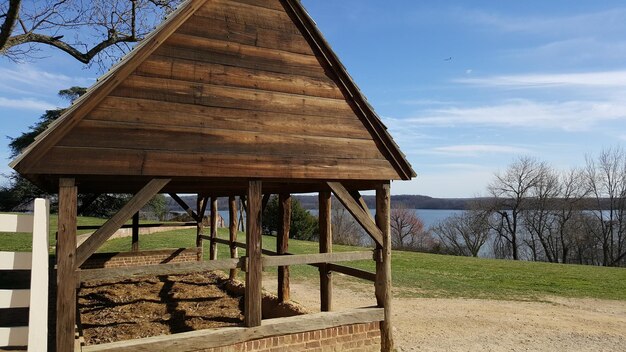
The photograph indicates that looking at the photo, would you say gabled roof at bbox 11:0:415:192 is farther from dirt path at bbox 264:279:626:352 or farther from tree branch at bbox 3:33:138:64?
tree branch at bbox 3:33:138:64

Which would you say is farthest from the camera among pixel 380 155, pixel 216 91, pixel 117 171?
pixel 380 155

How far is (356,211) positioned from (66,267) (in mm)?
4419

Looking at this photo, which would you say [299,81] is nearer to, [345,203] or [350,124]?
[350,124]

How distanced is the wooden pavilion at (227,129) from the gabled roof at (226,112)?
0.6 inches

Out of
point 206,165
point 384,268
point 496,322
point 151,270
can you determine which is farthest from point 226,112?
point 496,322

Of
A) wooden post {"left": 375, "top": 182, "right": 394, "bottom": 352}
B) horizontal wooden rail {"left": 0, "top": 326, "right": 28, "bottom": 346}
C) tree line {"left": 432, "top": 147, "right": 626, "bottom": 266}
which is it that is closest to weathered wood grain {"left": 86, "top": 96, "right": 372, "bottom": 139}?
wooden post {"left": 375, "top": 182, "right": 394, "bottom": 352}

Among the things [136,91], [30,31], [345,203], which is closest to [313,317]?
[345,203]

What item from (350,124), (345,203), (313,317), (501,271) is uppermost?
(350,124)

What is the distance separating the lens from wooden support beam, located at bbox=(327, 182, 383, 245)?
7234 millimetres

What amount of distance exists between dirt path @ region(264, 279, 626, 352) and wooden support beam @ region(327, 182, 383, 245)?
2.32m

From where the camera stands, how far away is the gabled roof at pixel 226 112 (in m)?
5.48

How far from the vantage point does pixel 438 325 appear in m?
10.1

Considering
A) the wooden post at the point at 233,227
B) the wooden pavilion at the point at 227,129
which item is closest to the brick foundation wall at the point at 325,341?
the wooden pavilion at the point at 227,129

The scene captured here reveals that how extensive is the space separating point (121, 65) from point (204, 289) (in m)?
8.68
